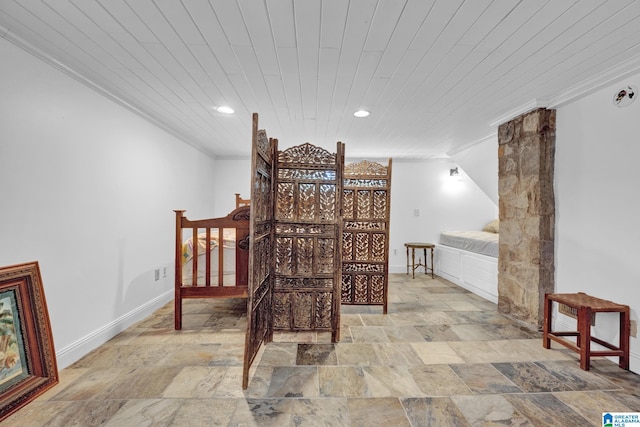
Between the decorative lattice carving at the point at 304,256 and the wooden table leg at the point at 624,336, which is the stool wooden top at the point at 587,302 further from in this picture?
the decorative lattice carving at the point at 304,256

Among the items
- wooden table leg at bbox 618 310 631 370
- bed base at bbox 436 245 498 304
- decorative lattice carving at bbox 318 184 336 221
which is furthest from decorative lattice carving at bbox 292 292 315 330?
bed base at bbox 436 245 498 304

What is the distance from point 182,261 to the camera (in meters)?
2.94

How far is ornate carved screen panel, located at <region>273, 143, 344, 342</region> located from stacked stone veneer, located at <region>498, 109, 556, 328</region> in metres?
2.00

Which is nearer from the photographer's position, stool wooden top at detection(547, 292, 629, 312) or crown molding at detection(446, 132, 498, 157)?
stool wooden top at detection(547, 292, 629, 312)

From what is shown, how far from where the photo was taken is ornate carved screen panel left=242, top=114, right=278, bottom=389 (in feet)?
6.06

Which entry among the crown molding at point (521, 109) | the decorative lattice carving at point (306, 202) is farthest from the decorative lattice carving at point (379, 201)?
the crown molding at point (521, 109)

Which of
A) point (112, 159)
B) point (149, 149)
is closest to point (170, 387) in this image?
point (112, 159)

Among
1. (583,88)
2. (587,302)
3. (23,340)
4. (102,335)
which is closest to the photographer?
(23,340)

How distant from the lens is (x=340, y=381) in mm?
1925

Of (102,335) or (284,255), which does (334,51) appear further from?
(102,335)

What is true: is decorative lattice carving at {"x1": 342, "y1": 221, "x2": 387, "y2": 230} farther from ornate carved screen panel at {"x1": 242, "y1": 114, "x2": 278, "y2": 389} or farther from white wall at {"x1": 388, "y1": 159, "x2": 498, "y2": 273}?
white wall at {"x1": 388, "y1": 159, "x2": 498, "y2": 273}

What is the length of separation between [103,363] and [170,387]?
0.72 meters

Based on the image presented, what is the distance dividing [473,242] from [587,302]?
2173 millimetres

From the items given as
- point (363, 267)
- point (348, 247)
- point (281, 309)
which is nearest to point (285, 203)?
point (281, 309)
